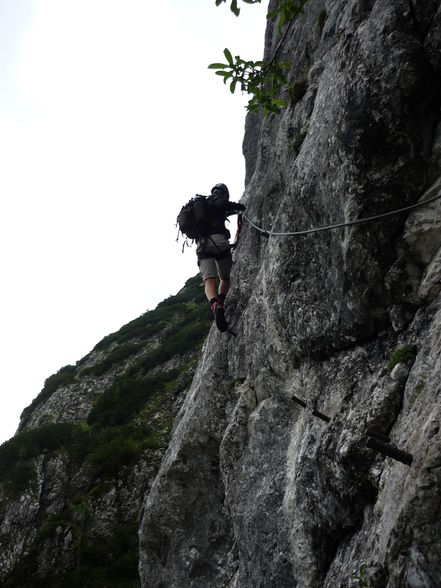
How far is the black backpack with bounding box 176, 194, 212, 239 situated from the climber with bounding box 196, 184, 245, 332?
15 centimetres

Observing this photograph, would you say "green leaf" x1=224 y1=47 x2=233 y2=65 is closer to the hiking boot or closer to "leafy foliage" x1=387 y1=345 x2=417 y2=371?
"leafy foliage" x1=387 y1=345 x2=417 y2=371

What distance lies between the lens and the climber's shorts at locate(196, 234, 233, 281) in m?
11.8

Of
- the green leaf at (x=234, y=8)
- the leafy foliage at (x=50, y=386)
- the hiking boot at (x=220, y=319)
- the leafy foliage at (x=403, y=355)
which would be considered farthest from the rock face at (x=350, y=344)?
the leafy foliage at (x=50, y=386)

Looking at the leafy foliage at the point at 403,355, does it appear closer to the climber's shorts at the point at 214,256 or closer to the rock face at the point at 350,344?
the rock face at the point at 350,344

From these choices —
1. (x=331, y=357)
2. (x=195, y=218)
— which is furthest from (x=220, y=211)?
(x=331, y=357)

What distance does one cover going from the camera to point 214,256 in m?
12.0

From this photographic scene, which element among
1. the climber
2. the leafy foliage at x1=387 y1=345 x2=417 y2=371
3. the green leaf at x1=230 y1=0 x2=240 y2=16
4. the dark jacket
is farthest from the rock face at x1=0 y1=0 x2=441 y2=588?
the green leaf at x1=230 y1=0 x2=240 y2=16

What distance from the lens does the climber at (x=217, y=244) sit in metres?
11.6

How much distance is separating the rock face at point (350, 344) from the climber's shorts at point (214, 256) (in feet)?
10.3

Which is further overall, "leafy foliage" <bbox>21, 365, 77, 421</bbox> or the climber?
"leafy foliage" <bbox>21, 365, 77, 421</bbox>

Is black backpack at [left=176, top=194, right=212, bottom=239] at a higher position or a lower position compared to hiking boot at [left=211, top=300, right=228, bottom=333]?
higher

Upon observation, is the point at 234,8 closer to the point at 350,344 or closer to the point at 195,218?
the point at 350,344

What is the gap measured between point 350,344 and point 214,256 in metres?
6.45

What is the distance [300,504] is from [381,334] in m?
2.31
